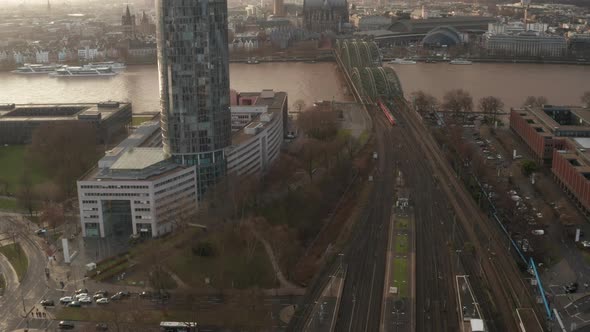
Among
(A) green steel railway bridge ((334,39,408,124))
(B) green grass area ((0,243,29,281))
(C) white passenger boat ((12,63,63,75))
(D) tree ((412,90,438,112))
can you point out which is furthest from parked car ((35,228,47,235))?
(C) white passenger boat ((12,63,63,75))

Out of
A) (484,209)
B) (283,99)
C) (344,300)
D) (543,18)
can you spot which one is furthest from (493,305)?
(543,18)

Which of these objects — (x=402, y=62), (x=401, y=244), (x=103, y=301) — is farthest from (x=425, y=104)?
(x=103, y=301)

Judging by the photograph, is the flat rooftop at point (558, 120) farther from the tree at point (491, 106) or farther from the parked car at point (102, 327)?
the parked car at point (102, 327)

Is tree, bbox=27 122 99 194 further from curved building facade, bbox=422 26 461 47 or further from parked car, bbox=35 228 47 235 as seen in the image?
curved building facade, bbox=422 26 461 47

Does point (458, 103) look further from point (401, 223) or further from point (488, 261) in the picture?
point (488, 261)

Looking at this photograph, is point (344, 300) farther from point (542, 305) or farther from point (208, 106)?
point (208, 106)

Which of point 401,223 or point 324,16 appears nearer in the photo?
point 401,223
